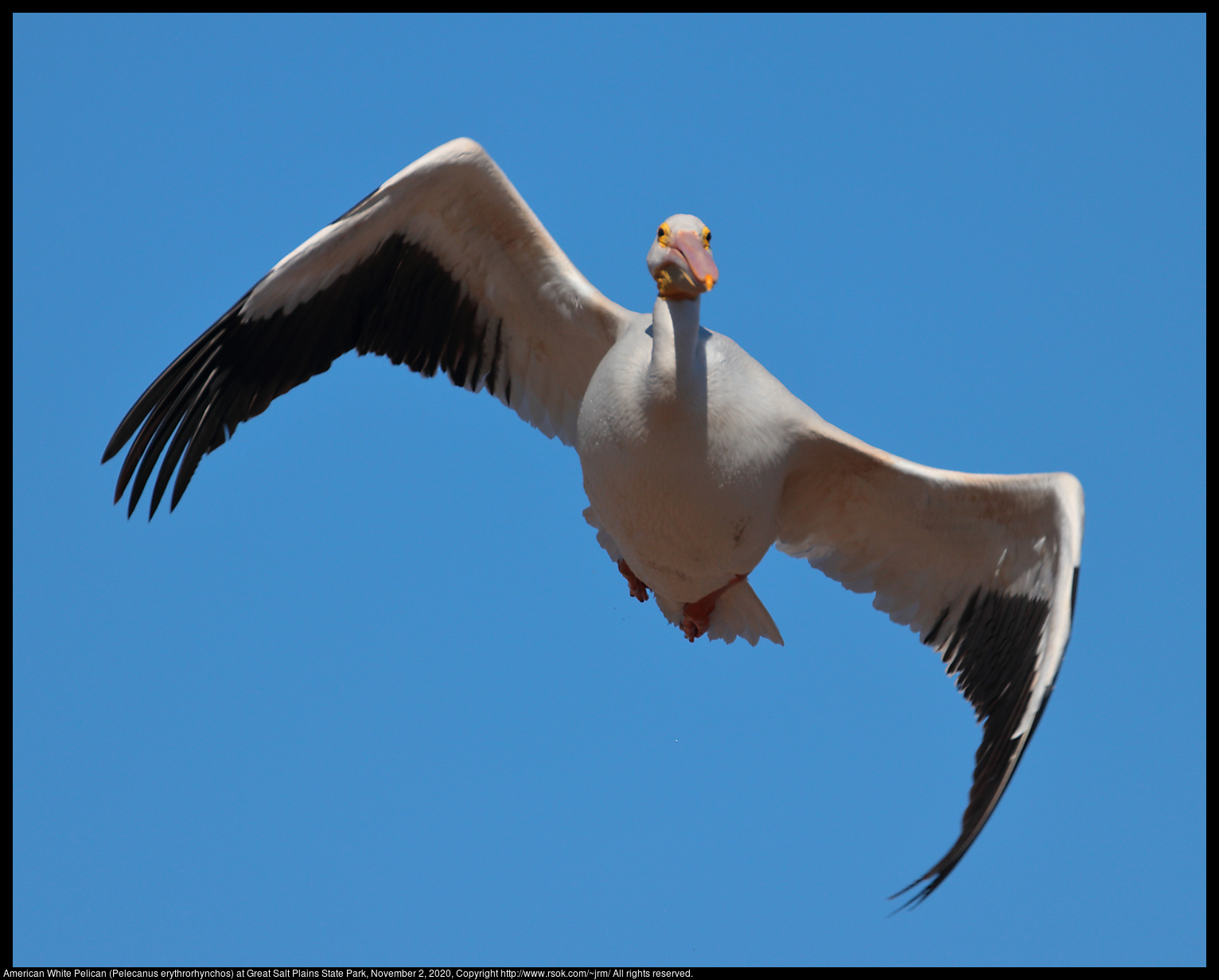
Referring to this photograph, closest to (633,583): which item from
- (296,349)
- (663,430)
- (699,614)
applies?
(699,614)

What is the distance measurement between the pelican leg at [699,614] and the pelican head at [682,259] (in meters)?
2.00

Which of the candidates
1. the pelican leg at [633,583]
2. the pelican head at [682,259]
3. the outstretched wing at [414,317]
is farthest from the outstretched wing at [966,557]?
the outstretched wing at [414,317]

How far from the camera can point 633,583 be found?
7988mm

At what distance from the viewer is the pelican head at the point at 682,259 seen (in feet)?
20.2

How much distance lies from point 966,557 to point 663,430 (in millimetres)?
1919

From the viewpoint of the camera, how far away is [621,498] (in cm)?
682

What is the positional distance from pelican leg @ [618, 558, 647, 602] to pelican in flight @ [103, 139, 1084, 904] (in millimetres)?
10

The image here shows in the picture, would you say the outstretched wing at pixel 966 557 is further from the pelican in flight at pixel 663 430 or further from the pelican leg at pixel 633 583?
the pelican leg at pixel 633 583

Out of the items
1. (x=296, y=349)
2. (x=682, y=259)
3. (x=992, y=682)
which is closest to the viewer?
(x=682, y=259)

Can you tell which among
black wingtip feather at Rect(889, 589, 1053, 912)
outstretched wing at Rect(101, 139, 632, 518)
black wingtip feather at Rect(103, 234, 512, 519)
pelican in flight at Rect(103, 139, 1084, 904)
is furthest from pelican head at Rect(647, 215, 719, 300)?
black wingtip feather at Rect(889, 589, 1053, 912)

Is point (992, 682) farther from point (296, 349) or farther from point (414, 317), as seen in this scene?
point (296, 349)

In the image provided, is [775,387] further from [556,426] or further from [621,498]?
[556,426]

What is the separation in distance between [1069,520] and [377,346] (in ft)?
13.2

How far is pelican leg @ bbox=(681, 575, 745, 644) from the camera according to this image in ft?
25.4
